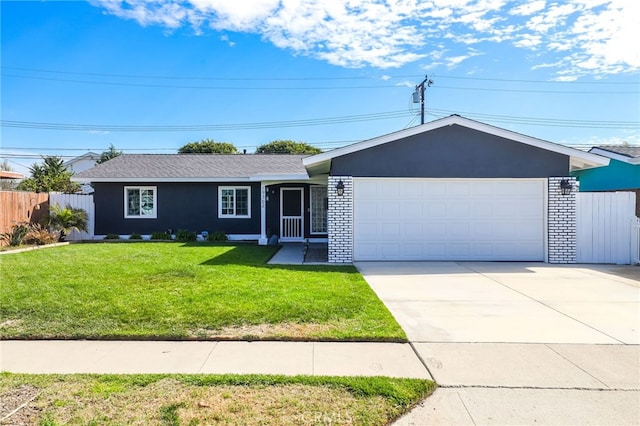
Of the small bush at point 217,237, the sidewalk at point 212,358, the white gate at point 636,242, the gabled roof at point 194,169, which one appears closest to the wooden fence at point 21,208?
the gabled roof at point 194,169

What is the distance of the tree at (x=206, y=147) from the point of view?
1686 inches

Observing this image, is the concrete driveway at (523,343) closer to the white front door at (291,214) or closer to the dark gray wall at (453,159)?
the dark gray wall at (453,159)

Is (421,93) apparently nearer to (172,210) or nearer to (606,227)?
(606,227)

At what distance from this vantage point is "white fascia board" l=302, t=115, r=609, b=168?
9.93 m

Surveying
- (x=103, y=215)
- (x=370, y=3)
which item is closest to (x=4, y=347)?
(x=370, y=3)

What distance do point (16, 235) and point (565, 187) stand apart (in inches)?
665

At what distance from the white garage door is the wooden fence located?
11688mm

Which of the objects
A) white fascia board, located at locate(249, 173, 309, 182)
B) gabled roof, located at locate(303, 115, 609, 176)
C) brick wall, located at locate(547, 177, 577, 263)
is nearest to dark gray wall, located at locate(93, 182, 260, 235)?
white fascia board, located at locate(249, 173, 309, 182)

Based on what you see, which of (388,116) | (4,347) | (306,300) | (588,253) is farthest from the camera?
(388,116)

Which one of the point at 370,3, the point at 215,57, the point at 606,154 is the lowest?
the point at 606,154

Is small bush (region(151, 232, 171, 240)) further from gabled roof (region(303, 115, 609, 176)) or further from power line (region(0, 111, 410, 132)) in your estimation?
power line (region(0, 111, 410, 132))

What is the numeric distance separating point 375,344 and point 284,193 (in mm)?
12182

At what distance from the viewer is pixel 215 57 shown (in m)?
16.2

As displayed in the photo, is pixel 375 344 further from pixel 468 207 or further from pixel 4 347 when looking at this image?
pixel 468 207
